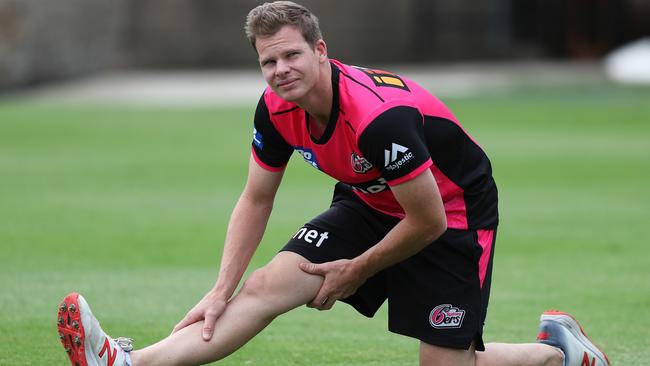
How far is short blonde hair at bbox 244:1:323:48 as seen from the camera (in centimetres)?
492

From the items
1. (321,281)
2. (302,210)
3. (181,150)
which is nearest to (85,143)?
(181,150)

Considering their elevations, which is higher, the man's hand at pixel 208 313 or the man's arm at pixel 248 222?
the man's arm at pixel 248 222

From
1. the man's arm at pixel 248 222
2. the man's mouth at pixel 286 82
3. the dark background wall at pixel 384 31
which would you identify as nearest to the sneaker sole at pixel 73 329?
the man's arm at pixel 248 222

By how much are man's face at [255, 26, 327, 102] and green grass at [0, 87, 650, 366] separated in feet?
5.67

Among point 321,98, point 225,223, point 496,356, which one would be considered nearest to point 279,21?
point 321,98

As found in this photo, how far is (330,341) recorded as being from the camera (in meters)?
6.53

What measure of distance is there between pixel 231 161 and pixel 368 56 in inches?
635

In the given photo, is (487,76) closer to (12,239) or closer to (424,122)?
(12,239)

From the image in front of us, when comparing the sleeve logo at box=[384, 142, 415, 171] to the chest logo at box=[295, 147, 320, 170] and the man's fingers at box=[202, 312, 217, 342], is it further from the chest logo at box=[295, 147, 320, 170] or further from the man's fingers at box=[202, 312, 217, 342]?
the man's fingers at box=[202, 312, 217, 342]

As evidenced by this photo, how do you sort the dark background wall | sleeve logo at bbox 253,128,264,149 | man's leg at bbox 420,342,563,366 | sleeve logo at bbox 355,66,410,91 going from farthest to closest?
the dark background wall, sleeve logo at bbox 253,128,264,149, man's leg at bbox 420,342,563,366, sleeve logo at bbox 355,66,410,91

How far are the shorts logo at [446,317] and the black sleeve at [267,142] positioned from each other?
0.99m

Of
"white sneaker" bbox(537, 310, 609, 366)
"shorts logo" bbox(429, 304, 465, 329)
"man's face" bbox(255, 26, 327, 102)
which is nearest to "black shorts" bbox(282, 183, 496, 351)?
"shorts logo" bbox(429, 304, 465, 329)

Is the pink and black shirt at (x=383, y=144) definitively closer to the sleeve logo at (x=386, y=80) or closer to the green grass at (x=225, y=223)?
the sleeve logo at (x=386, y=80)

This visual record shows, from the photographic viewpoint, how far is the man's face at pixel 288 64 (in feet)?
16.1
